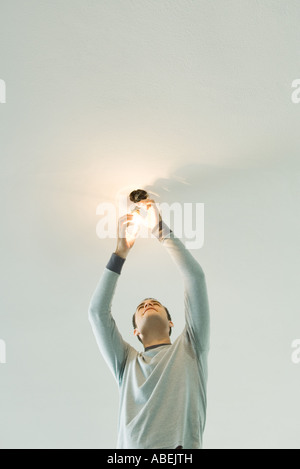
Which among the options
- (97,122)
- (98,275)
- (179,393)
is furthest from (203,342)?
(97,122)

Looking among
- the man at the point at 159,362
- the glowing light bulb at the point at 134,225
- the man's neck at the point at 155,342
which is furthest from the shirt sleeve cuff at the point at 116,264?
the man's neck at the point at 155,342

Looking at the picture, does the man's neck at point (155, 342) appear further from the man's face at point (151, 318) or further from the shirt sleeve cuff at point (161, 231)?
the shirt sleeve cuff at point (161, 231)

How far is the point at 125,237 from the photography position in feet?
5.01

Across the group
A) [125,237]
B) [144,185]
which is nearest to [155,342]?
[125,237]

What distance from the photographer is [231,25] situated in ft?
4.41

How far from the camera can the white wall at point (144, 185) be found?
137cm

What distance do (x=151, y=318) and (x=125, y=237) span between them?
0.85ft

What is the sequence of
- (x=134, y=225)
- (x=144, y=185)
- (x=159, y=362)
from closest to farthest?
(x=159, y=362) < (x=134, y=225) < (x=144, y=185)

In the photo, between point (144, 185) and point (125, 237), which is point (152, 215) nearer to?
point (125, 237)

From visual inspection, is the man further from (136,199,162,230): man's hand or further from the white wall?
the white wall

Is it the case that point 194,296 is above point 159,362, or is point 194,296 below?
above

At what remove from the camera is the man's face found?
1.51 m
